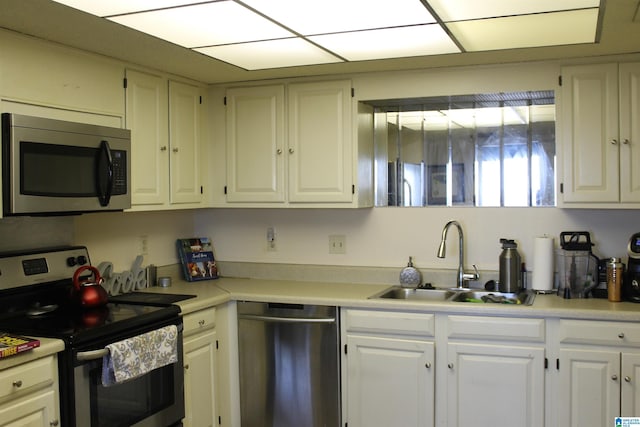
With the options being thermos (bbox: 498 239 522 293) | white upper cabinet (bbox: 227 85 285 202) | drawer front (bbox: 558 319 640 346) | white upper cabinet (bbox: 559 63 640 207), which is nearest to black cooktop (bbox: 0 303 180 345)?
white upper cabinet (bbox: 227 85 285 202)

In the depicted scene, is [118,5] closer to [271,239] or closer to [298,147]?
[298,147]

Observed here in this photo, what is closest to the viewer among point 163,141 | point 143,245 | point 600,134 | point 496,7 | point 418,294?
point 496,7

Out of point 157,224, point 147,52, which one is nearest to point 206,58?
point 147,52

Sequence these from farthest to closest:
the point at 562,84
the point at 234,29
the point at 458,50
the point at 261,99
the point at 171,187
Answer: the point at 261,99 < the point at 171,187 < the point at 562,84 < the point at 458,50 < the point at 234,29

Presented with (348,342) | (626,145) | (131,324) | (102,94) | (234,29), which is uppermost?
(234,29)

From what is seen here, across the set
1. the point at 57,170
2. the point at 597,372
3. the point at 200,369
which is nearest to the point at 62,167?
the point at 57,170

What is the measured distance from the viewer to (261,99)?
3.93 metres

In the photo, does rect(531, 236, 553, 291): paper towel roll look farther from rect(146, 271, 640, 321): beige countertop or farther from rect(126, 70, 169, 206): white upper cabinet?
rect(126, 70, 169, 206): white upper cabinet

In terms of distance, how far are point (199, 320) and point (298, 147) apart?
1.17 m

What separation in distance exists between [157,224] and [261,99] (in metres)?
1.01

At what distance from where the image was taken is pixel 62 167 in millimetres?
2803

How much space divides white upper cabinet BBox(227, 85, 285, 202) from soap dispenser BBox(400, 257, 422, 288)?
85 cm

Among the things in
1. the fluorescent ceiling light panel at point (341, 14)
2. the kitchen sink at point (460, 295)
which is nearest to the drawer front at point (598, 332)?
the kitchen sink at point (460, 295)

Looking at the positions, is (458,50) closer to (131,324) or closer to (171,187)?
(171,187)
